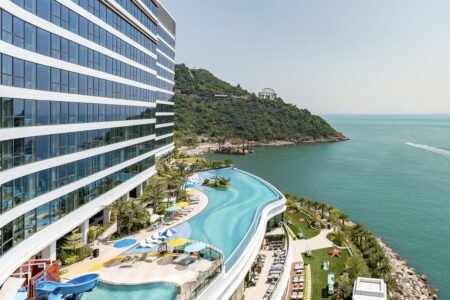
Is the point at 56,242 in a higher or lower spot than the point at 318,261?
higher

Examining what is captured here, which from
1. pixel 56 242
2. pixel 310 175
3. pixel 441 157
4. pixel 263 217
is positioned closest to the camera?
pixel 56 242

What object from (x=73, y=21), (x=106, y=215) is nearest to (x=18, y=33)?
(x=73, y=21)

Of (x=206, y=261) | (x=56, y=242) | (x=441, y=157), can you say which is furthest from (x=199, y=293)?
(x=441, y=157)

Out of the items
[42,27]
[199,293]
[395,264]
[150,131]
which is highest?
[42,27]

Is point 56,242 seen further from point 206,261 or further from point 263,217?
point 263,217

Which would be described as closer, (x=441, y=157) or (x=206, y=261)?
(x=206, y=261)

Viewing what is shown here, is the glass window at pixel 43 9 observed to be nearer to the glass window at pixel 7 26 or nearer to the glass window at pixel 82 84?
the glass window at pixel 7 26

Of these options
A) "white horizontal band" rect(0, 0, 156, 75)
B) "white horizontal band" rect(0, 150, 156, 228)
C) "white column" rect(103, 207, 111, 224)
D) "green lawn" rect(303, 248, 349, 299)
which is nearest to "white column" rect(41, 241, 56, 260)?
"white horizontal band" rect(0, 150, 156, 228)
